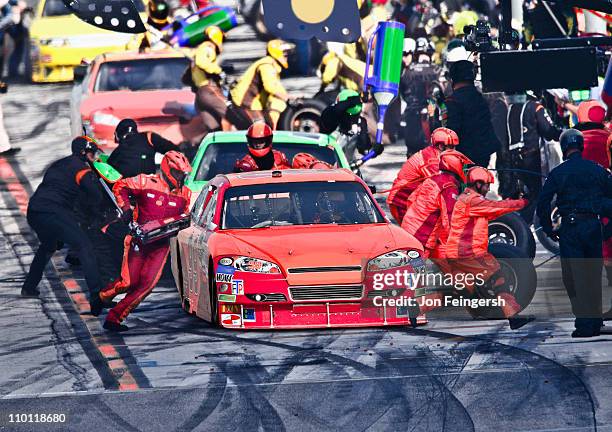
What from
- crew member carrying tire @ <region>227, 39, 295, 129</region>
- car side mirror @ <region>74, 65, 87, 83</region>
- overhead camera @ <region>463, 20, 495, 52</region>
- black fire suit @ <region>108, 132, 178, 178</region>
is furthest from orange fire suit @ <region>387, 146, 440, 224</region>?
car side mirror @ <region>74, 65, 87, 83</region>

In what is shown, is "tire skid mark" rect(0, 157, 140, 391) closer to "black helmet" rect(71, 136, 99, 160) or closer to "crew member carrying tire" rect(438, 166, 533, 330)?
"black helmet" rect(71, 136, 99, 160)

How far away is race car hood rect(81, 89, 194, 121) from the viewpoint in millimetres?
23766

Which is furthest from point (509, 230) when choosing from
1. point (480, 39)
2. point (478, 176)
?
point (478, 176)

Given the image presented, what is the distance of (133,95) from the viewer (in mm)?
24250

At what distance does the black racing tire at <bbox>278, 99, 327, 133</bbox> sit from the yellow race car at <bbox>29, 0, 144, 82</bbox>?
6367 mm

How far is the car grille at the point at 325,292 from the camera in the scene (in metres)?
13.4

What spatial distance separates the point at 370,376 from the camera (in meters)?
12.1

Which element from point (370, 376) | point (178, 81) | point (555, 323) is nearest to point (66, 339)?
point (370, 376)

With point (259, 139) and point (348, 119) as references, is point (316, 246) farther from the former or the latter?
point (348, 119)

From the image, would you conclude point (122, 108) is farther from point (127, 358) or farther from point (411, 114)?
point (127, 358)

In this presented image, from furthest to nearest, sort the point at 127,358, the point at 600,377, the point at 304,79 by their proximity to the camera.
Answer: the point at 304,79, the point at 127,358, the point at 600,377

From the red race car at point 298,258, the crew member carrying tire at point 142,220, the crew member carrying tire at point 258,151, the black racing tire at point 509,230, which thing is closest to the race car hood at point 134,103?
the crew member carrying tire at point 258,151

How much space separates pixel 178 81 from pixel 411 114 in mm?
3471

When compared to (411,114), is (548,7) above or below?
above
